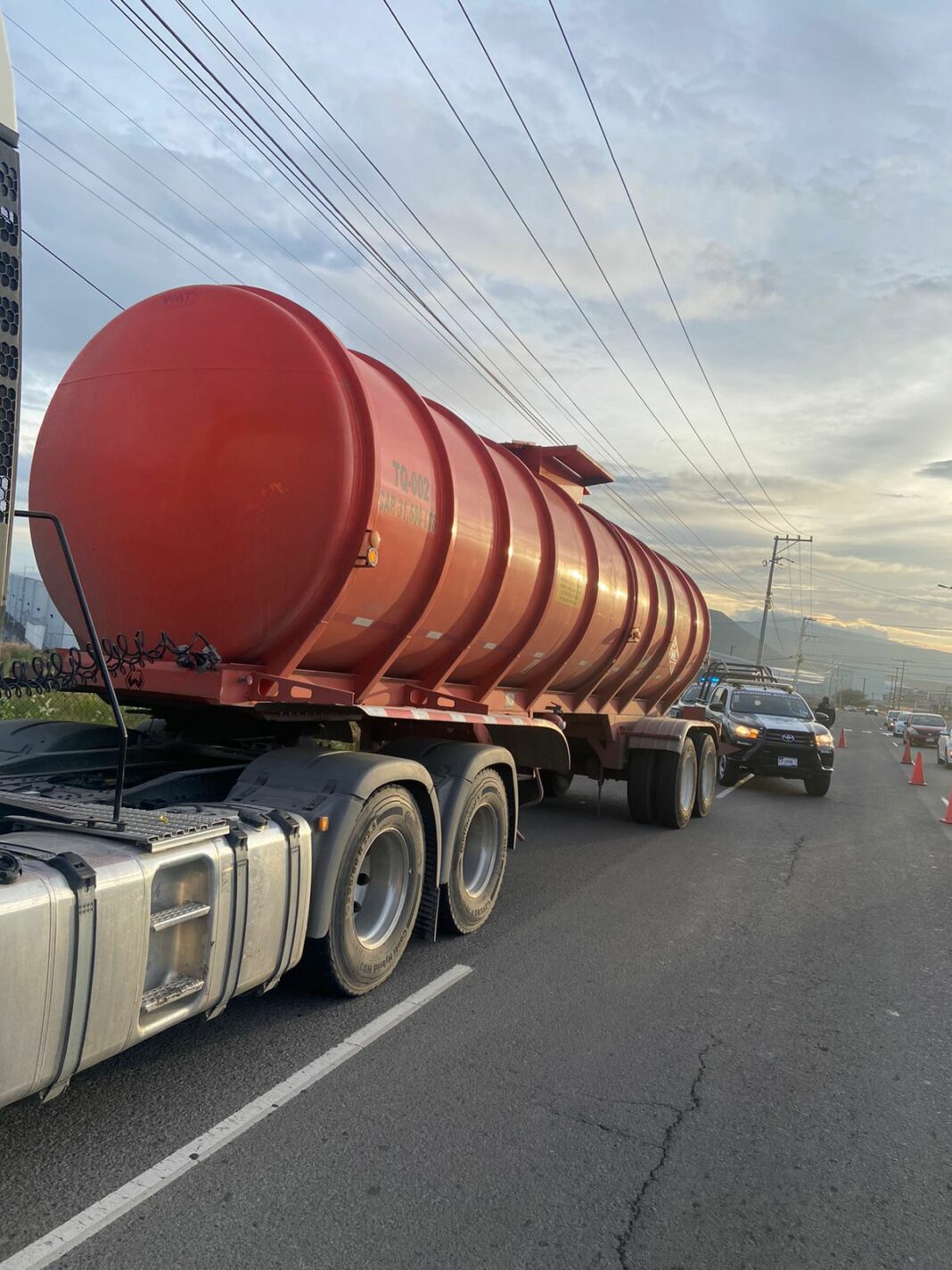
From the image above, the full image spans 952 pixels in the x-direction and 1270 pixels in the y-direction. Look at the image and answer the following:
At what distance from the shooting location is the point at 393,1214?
9.61 feet

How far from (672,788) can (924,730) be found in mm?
34182

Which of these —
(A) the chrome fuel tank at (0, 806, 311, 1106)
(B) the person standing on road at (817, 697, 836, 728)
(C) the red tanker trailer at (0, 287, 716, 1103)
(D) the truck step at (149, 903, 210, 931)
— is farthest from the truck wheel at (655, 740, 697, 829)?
(B) the person standing on road at (817, 697, 836, 728)

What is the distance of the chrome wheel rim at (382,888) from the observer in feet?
16.4

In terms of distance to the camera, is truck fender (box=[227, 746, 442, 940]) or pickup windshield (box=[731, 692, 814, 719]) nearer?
truck fender (box=[227, 746, 442, 940])

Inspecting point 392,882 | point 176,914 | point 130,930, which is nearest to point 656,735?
point 392,882

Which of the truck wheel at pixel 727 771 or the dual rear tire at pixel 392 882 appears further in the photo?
the truck wheel at pixel 727 771

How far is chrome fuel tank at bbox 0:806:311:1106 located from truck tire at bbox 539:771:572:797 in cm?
821

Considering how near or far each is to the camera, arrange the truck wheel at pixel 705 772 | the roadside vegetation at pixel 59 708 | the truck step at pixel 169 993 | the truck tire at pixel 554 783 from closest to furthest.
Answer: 1. the truck step at pixel 169 993
2. the roadside vegetation at pixel 59 708
3. the truck wheel at pixel 705 772
4. the truck tire at pixel 554 783

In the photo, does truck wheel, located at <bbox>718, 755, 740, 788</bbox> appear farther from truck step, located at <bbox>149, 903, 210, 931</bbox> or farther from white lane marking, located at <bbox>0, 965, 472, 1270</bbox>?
truck step, located at <bbox>149, 903, 210, 931</bbox>

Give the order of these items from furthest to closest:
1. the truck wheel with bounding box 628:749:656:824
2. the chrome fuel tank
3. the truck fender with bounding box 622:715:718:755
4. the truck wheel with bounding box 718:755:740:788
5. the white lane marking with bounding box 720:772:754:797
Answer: the truck wheel with bounding box 718:755:740:788, the white lane marking with bounding box 720:772:754:797, the truck wheel with bounding box 628:749:656:824, the truck fender with bounding box 622:715:718:755, the chrome fuel tank

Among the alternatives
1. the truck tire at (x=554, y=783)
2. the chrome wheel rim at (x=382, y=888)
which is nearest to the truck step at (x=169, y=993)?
the chrome wheel rim at (x=382, y=888)

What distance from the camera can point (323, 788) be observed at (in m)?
4.54

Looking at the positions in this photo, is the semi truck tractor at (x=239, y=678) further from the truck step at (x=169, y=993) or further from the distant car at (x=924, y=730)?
the distant car at (x=924, y=730)

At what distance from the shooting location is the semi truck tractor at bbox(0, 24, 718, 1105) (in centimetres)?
313
